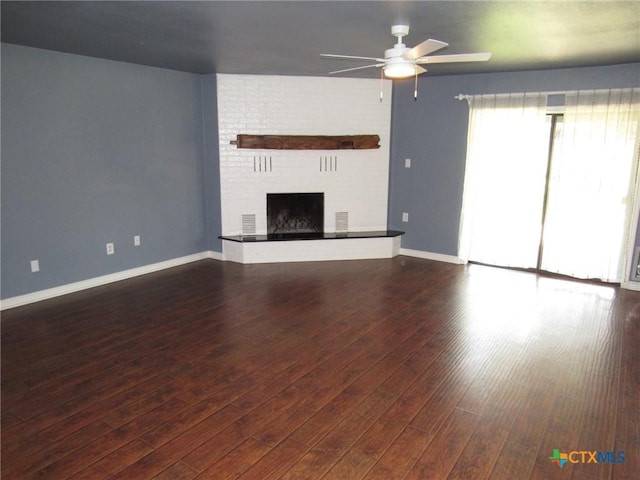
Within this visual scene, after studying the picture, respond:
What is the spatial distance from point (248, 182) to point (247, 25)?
8.82 feet

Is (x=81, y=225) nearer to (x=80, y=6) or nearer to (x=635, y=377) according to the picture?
(x=80, y=6)

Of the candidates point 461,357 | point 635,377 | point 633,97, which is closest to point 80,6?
point 461,357

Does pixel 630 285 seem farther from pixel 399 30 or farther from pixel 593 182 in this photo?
pixel 399 30

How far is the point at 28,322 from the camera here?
3703 millimetres

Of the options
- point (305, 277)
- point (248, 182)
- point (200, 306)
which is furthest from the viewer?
point (248, 182)

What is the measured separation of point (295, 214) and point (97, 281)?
2565 mm

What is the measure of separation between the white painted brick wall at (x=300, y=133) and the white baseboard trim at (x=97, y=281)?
54cm

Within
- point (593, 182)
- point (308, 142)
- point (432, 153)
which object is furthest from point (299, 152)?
point (593, 182)

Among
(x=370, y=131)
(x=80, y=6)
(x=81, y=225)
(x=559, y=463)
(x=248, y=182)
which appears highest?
(x=80, y=6)

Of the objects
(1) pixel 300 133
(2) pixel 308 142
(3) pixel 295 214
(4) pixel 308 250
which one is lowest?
(4) pixel 308 250

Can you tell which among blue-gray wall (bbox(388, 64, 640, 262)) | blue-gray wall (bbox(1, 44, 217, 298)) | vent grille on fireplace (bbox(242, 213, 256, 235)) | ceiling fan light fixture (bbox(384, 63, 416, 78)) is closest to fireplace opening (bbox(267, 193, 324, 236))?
vent grille on fireplace (bbox(242, 213, 256, 235))

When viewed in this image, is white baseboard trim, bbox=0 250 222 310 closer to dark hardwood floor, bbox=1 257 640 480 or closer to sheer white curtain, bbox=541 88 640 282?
dark hardwood floor, bbox=1 257 640 480

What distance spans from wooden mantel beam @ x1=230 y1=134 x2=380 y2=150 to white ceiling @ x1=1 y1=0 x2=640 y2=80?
3.78 ft

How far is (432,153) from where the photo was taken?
5.81 metres
